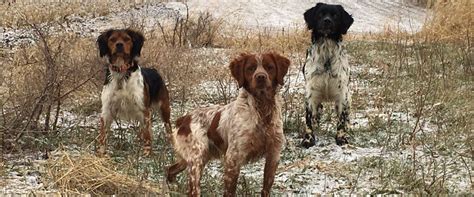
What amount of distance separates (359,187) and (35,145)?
277 cm

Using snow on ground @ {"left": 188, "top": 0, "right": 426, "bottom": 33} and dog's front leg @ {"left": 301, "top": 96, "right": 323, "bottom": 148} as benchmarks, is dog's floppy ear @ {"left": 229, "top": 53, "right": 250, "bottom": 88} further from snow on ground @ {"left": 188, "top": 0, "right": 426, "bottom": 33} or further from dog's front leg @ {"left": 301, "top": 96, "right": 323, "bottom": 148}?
snow on ground @ {"left": 188, "top": 0, "right": 426, "bottom": 33}

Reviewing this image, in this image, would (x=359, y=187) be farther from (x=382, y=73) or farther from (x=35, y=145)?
(x=382, y=73)

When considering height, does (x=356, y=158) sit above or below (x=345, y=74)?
below

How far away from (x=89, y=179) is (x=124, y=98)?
1.81 metres

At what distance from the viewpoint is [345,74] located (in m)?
6.39

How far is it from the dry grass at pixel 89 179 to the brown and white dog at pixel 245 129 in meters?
0.40

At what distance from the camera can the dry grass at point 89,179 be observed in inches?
178

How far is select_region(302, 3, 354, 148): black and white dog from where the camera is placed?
636cm

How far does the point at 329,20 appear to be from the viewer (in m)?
6.32

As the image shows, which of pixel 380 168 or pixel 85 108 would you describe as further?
pixel 85 108

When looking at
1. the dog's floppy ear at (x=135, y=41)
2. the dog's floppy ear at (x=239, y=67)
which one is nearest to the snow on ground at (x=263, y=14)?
the dog's floppy ear at (x=135, y=41)

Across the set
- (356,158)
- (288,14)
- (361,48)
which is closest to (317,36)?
(356,158)

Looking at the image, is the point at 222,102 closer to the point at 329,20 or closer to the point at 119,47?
the point at 119,47

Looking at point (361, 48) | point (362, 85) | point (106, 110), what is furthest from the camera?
point (361, 48)
